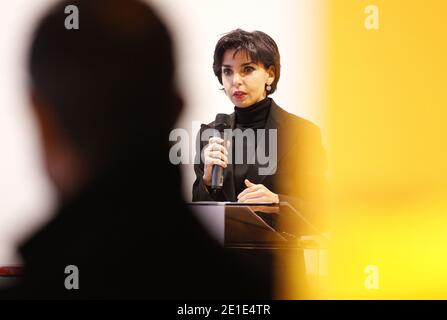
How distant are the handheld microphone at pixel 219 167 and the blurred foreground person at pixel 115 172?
149 mm

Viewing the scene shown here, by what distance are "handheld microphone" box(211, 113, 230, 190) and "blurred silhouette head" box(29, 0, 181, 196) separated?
174 mm

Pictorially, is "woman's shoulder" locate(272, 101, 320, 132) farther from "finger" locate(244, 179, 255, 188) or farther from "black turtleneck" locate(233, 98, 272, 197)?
"finger" locate(244, 179, 255, 188)

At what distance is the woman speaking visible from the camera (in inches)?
90.7

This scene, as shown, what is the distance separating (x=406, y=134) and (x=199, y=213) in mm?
863

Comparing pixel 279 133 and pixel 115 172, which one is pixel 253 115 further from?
pixel 115 172

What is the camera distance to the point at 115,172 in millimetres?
2355

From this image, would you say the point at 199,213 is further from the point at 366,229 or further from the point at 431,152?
the point at 431,152

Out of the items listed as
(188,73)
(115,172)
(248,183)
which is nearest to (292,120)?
(248,183)

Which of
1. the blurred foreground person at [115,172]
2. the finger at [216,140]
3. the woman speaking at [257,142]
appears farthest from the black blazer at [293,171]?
the blurred foreground person at [115,172]

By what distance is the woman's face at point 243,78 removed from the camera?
7.58 feet

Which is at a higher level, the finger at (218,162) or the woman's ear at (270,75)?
the woman's ear at (270,75)

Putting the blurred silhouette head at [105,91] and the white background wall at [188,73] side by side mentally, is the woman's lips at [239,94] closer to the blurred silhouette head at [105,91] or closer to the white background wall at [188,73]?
the white background wall at [188,73]

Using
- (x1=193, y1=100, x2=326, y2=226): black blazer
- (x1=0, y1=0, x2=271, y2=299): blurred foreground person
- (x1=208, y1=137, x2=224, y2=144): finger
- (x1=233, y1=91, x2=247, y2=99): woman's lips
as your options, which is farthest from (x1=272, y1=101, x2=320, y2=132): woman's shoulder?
(x1=0, y1=0, x2=271, y2=299): blurred foreground person
